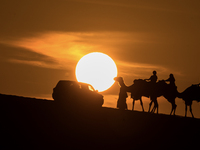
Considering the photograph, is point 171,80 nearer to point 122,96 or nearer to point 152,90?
point 152,90

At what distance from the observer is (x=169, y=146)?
65.4 ft

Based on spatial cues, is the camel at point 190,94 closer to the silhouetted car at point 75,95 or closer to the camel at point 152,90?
the camel at point 152,90

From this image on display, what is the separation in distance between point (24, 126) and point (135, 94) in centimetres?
1124

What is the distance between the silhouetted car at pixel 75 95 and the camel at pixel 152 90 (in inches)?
96.7

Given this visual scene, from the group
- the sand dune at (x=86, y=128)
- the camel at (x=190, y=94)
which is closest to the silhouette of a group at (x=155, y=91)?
the camel at (x=190, y=94)

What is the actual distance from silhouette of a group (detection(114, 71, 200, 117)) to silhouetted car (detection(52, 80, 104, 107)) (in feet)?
6.30

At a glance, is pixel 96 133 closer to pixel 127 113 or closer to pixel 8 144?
pixel 8 144

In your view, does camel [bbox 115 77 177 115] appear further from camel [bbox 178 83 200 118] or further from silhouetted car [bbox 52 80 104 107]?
silhouetted car [bbox 52 80 104 107]

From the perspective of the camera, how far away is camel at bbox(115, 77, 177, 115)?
29969mm

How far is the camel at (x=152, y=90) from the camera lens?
98.3 ft

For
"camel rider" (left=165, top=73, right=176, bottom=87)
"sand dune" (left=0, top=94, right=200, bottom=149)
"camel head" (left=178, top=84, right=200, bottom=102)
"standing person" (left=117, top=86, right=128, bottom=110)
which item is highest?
"camel rider" (left=165, top=73, right=176, bottom=87)

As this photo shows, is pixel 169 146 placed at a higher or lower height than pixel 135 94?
lower

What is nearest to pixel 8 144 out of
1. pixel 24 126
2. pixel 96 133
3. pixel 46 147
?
pixel 46 147


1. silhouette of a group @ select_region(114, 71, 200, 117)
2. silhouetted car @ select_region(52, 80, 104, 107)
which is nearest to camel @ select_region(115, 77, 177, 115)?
silhouette of a group @ select_region(114, 71, 200, 117)
